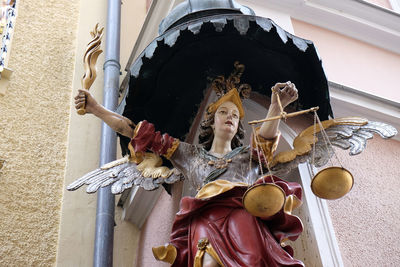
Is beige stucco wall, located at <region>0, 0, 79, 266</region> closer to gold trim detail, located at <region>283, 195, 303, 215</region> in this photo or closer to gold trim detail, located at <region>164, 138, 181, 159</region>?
gold trim detail, located at <region>164, 138, 181, 159</region>

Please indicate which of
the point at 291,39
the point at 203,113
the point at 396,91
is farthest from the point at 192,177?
the point at 396,91

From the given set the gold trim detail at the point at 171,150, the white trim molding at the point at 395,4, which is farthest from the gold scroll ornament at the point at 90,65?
the white trim molding at the point at 395,4

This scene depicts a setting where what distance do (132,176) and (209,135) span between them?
21.5 inches

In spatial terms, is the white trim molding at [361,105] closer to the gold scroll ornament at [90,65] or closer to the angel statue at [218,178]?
the angel statue at [218,178]

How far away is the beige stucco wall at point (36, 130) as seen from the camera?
183 inches

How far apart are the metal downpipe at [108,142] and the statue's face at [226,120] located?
1.44 metres

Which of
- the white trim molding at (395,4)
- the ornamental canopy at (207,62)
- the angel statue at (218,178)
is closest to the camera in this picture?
the angel statue at (218,178)

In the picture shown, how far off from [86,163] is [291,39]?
2192 millimetres

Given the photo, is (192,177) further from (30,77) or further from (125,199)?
(30,77)

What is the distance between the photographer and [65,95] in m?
5.58

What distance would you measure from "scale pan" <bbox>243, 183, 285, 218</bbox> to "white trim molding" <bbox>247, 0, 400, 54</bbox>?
2.66 metres

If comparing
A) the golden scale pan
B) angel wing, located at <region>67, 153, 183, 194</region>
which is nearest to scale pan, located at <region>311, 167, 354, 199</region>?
the golden scale pan

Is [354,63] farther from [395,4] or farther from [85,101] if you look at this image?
[85,101]

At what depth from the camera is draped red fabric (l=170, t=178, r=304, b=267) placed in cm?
295
